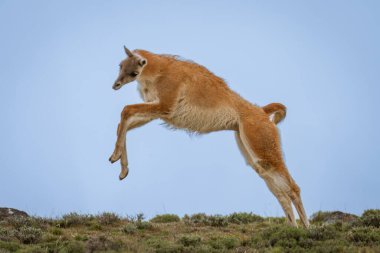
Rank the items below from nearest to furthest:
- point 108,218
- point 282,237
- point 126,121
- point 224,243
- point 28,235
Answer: point 224,243 < point 282,237 < point 28,235 < point 126,121 < point 108,218

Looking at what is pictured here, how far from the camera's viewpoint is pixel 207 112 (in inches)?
548

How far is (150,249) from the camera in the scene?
11492 mm

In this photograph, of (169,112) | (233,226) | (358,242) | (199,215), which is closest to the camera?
(358,242)

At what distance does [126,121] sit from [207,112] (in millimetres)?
1864

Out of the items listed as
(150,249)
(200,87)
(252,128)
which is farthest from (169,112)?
(150,249)

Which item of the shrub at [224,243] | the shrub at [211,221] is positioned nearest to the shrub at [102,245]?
the shrub at [224,243]

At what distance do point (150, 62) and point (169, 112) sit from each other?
4.09 feet

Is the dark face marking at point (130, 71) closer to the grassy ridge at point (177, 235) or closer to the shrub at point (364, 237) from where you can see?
the grassy ridge at point (177, 235)

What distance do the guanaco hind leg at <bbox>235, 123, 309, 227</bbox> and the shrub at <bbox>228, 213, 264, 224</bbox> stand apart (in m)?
2.51

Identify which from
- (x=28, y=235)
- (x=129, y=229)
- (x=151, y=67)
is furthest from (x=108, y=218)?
(x=151, y=67)

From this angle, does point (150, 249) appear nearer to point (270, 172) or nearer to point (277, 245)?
point (277, 245)

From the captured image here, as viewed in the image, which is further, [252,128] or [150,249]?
[252,128]

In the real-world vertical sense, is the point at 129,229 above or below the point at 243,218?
below

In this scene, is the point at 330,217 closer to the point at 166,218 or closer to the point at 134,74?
the point at 166,218
